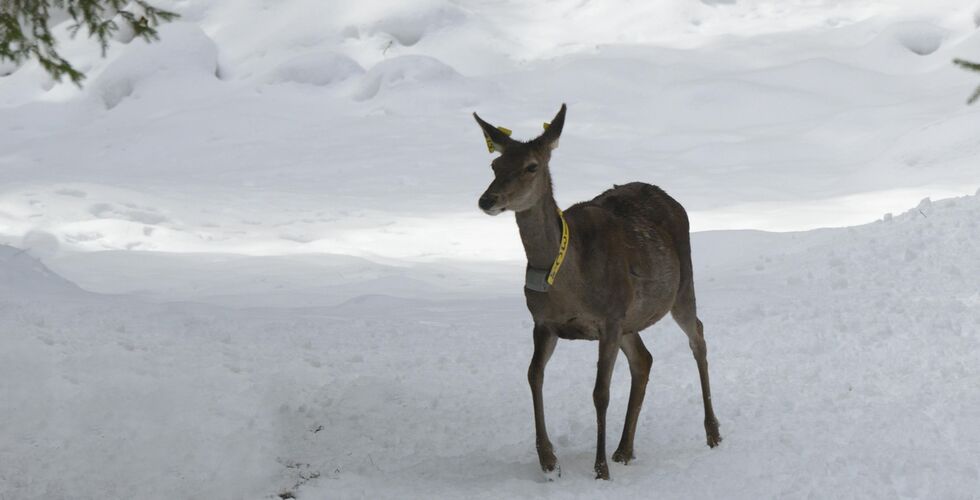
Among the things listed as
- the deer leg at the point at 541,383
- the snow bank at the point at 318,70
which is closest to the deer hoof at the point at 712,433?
the deer leg at the point at 541,383

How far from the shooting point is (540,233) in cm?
577

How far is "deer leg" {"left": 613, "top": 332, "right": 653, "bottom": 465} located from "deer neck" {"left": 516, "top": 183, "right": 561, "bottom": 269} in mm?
918

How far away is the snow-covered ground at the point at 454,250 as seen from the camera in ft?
21.9

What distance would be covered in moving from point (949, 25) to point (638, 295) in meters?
24.6

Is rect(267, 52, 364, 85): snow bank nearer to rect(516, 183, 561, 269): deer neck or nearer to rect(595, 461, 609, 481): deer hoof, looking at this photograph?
rect(516, 183, 561, 269): deer neck

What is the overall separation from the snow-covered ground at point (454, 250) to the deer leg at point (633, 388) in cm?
16

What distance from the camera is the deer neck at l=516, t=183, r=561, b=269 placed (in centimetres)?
576

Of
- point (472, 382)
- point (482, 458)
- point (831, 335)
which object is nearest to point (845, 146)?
point (831, 335)

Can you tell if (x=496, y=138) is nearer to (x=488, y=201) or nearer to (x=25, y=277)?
(x=488, y=201)

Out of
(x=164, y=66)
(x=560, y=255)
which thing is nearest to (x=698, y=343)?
(x=560, y=255)

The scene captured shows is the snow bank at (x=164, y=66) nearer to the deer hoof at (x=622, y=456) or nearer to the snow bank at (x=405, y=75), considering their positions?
the snow bank at (x=405, y=75)

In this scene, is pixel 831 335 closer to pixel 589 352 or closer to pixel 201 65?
pixel 589 352

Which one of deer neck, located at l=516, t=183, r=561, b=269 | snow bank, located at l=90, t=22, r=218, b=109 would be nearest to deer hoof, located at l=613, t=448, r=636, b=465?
deer neck, located at l=516, t=183, r=561, b=269

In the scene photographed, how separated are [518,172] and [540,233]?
0.37m
